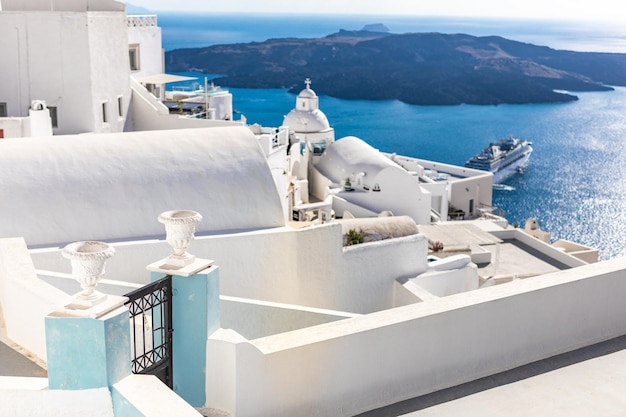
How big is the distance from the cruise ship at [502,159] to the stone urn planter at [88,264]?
54908 mm

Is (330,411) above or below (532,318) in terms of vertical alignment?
below

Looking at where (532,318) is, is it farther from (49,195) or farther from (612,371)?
(49,195)

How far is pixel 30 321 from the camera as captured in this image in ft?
20.7

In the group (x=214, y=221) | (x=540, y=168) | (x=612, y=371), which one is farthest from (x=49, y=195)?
(x=540, y=168)

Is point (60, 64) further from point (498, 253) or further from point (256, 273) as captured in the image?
point (498, 253)

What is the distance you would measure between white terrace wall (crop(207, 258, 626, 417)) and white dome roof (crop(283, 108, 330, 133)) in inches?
1004

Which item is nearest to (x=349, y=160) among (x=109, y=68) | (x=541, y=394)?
(x=109, y=68)

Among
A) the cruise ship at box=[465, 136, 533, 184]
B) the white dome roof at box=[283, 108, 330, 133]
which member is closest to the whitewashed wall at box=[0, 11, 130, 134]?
the white dome roof at box=[283, 108, 330, 133]

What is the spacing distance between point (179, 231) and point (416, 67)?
13777 cm

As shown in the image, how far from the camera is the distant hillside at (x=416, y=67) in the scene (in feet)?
386

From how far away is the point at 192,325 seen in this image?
5.70 m

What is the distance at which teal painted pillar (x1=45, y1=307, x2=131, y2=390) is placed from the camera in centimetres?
445

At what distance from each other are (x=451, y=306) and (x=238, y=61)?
13265cm

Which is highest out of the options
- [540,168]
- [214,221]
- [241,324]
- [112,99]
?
[112,99]
